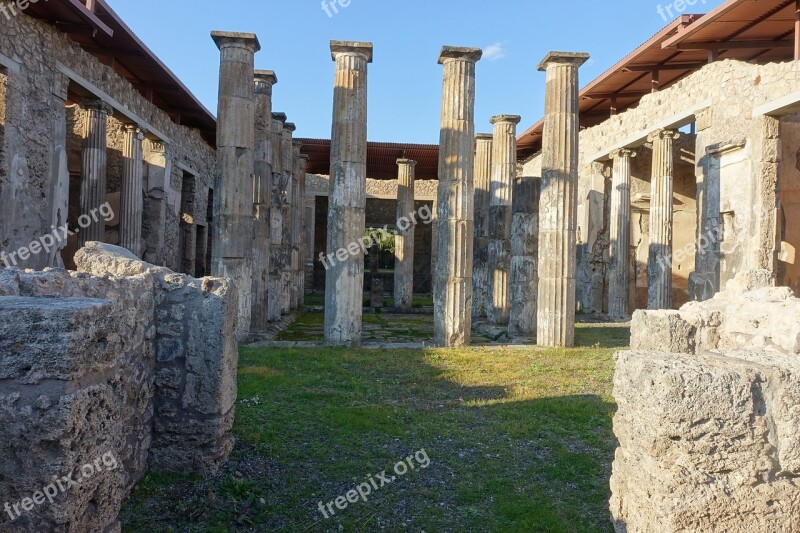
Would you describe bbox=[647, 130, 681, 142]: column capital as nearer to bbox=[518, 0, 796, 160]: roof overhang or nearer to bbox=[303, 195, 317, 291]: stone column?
bbox=[518, 0, 796, 160]: roof overhang

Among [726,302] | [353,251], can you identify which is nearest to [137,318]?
[726,302]

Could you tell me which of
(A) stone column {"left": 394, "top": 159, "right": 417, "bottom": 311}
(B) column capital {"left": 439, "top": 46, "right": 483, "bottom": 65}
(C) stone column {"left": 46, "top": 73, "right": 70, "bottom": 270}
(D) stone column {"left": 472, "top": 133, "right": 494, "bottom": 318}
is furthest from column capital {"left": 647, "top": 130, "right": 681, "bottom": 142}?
(C) stone column {"left": 46, "top": 73, "right": 70, "bottom": 270}

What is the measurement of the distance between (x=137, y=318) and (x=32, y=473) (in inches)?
55.0

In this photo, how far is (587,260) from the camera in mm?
17797

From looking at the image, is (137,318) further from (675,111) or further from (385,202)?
(385,202)

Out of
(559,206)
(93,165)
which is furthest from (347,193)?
(93,165)

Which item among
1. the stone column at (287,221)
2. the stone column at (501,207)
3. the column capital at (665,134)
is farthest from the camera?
the stone column at (287,221)

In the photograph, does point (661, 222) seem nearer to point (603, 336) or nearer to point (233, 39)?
point (603, 336)

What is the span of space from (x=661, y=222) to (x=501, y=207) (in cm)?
400

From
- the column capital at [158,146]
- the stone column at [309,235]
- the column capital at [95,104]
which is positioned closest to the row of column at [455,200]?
the column capital at [95,104]

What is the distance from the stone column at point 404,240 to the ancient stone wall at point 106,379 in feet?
49.7

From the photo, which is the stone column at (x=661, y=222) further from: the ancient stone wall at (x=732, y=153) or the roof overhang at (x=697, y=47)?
the roof overhang at (x=697, y=47)

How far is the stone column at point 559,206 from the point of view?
34.2 feet

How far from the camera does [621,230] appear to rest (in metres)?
16.0
